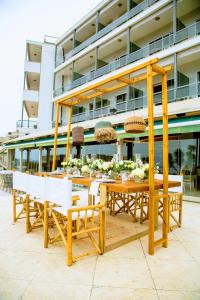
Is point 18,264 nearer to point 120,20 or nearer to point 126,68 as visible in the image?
point 126,68

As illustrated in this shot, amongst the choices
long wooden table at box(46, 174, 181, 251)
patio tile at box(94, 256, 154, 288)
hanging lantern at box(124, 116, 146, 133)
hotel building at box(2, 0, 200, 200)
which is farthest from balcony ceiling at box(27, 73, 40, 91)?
patio tile at box(94, 256, 154, 288)

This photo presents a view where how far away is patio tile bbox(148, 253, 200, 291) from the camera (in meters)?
2.14

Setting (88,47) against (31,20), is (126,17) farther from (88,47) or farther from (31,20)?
(31,20)

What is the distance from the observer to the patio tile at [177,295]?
1942 mm

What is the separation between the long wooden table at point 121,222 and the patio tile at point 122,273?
0.38 metres

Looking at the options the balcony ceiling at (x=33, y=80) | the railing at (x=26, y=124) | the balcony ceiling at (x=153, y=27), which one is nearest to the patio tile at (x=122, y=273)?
the balcony ceiling at (x=153, y=27)

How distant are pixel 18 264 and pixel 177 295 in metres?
1.83

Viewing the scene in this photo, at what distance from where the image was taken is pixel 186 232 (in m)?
3.90

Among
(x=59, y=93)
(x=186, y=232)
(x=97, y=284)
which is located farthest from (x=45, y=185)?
(x=59, y=93)

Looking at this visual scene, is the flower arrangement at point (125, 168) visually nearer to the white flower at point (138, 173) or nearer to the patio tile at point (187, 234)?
the white flower at point (138, 173)

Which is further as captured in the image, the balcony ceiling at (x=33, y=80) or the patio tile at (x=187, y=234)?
the balcony ceiling at (x=33, y=80)

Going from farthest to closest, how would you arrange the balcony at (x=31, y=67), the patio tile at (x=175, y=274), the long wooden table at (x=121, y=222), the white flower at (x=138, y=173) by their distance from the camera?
1. the balcony at (x=31, y=67)
2. the white flower at (x=138, y=173)
3. the long wooden table at (x=121, y=222)
4. the patio tile at (x=175, y=274)

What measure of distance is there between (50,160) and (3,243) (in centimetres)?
1188

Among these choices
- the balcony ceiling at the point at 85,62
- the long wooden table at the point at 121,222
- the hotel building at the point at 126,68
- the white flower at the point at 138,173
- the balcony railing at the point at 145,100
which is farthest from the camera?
the balcony ceiling at the point at 85,62
